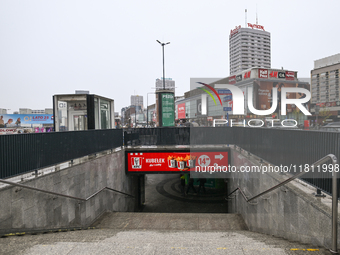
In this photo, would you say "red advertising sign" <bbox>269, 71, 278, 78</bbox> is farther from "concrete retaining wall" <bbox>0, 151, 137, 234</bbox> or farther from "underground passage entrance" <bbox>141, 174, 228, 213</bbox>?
"concrete retaining wall" <bbox>0, 151, 137, 234</bbox>

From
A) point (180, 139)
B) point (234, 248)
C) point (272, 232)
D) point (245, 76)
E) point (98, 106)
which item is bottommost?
point (272, 232)

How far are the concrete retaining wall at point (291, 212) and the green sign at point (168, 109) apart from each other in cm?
1426

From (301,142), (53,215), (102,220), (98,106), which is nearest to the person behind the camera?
(301,142)

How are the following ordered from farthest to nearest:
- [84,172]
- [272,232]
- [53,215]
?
1. [84,172]
2. [53,215]
3. [272,232]

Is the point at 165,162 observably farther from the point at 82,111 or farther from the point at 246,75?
the point at 246,75

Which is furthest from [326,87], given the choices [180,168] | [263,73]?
[180,168]

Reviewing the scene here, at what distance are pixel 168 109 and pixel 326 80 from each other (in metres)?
131

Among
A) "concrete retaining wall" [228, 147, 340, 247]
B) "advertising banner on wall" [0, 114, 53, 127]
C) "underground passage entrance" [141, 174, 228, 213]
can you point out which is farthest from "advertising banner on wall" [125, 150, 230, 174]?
"advertising banner on wall" [0, 114, 53, 127]

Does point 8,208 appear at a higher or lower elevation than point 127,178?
higher

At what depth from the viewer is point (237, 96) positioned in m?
18.3

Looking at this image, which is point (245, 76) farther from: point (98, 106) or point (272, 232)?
point (272, 232)

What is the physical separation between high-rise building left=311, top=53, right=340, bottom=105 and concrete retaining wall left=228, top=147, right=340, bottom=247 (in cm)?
9814

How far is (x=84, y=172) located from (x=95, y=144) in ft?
6.66

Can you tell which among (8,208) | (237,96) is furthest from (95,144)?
(237,96)
